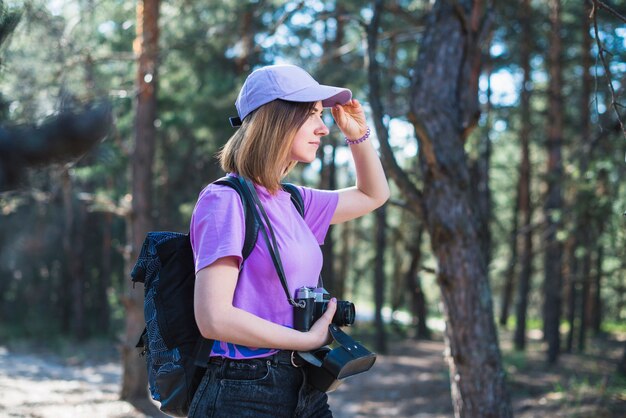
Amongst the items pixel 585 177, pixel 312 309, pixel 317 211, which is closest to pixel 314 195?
pixel 317 211

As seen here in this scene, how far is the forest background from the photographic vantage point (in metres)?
5.10

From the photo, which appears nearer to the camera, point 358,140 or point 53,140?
point 53,140

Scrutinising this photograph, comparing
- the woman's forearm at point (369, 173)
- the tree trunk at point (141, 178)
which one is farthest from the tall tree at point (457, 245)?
the tree trunk at point (141, 178)

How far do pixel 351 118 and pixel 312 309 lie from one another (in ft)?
2.64

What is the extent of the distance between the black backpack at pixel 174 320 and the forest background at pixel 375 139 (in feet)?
2.34

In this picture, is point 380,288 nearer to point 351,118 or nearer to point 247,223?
point 351,118

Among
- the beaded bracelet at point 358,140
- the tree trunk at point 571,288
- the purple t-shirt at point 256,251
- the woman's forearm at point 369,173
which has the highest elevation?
the beaded bracelet at point 358,140

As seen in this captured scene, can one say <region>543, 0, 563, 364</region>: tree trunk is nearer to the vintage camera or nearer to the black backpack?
the vintage camera

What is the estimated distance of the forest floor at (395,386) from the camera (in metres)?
10.3

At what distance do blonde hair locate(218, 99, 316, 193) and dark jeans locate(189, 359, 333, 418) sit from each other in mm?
571

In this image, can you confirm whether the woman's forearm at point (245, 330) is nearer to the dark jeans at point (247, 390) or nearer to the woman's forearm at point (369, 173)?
the dark jeans at point (247, 390)

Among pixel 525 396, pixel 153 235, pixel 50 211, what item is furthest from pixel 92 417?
pixel 50 211

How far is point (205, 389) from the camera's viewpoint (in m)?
2.18

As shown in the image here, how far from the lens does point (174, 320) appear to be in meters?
2.19
